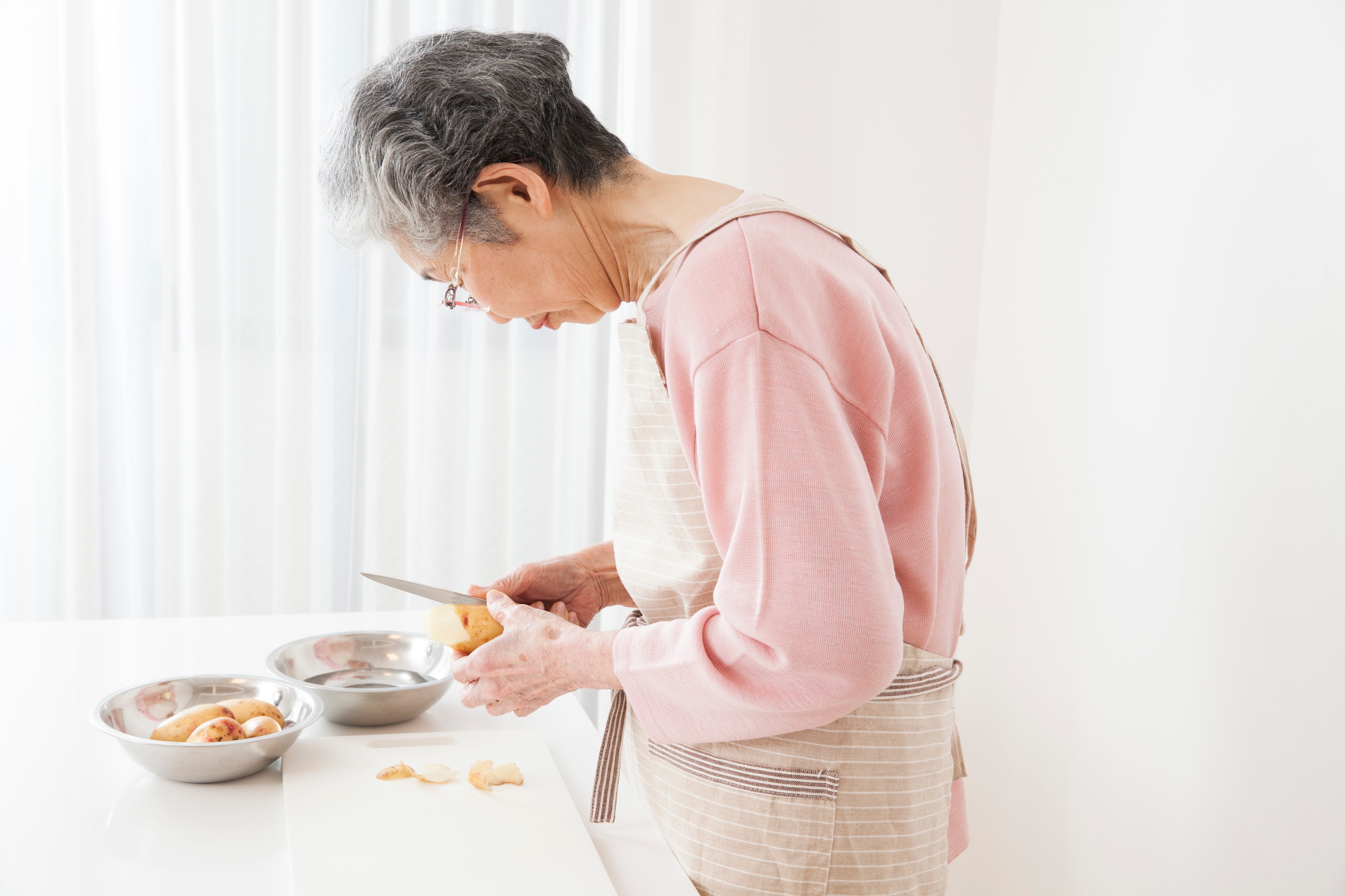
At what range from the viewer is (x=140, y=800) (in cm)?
101

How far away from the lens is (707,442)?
0.83 meters

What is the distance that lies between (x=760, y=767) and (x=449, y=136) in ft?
2.23

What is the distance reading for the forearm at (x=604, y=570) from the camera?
1381 millimetres

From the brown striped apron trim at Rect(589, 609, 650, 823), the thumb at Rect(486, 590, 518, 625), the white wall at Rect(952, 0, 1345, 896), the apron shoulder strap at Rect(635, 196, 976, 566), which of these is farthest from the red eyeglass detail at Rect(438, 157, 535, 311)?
the white wall at Rect(952, 0, 1345, 896)

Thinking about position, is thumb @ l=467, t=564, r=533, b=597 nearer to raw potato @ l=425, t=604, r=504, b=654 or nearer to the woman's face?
raw potato @ l=425, t=604, r=504, b=654

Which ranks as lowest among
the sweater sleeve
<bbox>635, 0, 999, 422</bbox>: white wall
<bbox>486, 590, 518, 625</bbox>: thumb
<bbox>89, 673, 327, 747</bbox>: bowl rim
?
<bbox>89, 673, 327, 747</bbox>: bowl rim

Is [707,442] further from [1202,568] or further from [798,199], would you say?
[798,199]

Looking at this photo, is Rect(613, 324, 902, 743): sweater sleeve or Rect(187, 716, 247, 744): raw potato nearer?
Rect(613, 324, 902, 743): sweater sleeve

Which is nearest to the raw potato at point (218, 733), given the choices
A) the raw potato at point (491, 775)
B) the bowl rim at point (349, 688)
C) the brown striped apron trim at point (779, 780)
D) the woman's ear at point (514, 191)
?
the bowl rim at point (349, 688)

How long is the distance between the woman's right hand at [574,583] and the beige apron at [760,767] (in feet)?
1.11

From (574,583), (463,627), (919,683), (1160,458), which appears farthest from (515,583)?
(1160,458)

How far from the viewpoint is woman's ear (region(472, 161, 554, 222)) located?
102 centimetres

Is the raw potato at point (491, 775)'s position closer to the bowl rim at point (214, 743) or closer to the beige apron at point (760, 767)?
the beige apron at point (760, 767)

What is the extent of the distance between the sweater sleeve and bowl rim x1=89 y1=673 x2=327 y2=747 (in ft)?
1.55
